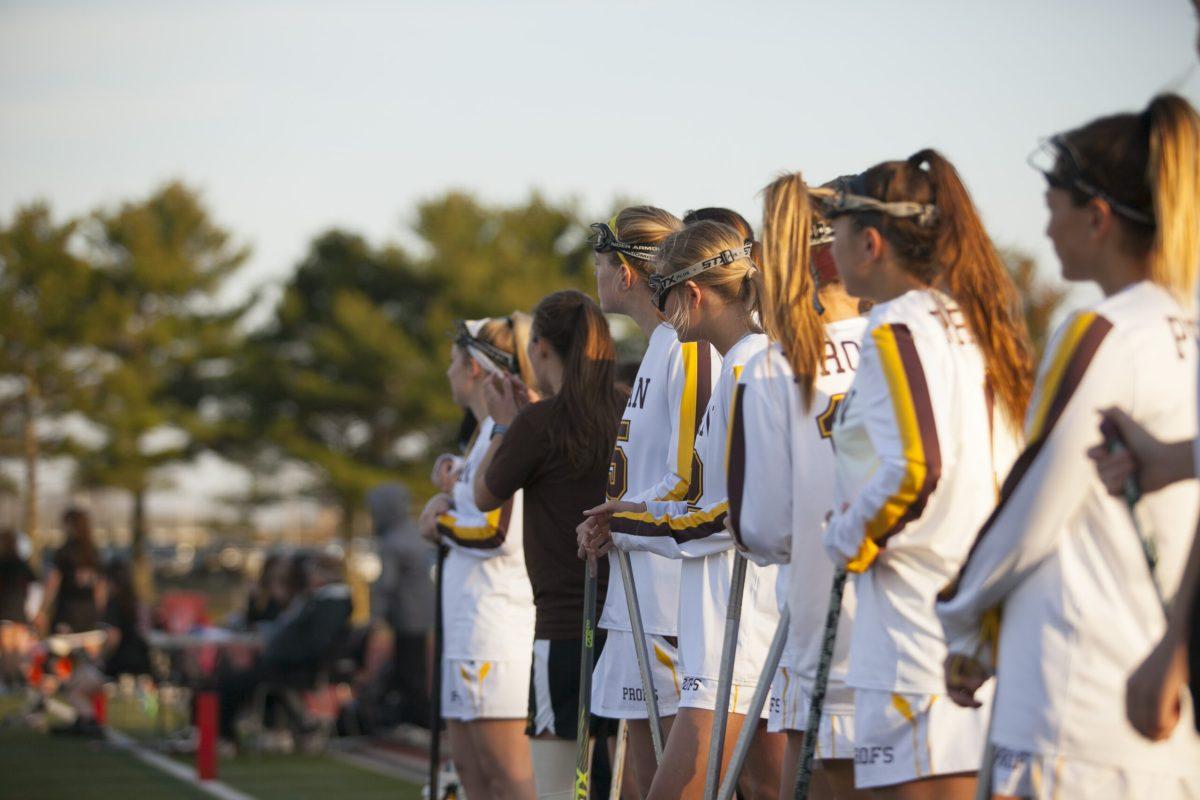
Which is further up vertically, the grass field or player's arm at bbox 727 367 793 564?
player's arm at bbox 727 367 793 564

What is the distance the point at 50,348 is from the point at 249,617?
112ft

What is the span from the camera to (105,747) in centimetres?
Result: 1408

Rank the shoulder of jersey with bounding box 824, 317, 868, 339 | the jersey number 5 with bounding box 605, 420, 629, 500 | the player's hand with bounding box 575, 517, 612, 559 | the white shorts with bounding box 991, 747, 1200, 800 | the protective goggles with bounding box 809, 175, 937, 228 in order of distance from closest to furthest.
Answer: the white shorts with bounding box 991, 747, 1200, 800 < the protective goggles with bounding box 809, 175, 937, 228 < the shoulder of jersey with bounding box 824, 317, 868, 339 < the player's hand with bounding box 575, 517, 612, 559 < the jersey number 5 with bounding box 605, 420, 629, 500

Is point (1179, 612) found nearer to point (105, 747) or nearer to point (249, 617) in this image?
point (105, 747)

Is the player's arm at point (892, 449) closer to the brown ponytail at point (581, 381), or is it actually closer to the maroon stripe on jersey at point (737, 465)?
the maroon stripe on jersey at point (737, 465)

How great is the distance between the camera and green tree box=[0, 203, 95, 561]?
46.6 metres

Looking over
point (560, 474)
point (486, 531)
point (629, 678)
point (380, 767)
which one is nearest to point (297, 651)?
point (380, 767)

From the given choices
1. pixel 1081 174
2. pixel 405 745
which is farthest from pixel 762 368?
pixel 405 745

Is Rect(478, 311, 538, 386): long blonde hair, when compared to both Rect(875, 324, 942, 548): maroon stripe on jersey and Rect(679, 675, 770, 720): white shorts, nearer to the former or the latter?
Rect(679, 675, 770, 720): white shorts

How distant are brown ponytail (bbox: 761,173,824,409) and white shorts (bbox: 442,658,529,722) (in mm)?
2845

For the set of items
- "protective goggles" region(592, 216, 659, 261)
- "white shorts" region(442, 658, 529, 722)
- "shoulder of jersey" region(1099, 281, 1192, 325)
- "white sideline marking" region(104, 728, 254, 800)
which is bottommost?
"white sideline marking" region(104, 728, 254, 800)

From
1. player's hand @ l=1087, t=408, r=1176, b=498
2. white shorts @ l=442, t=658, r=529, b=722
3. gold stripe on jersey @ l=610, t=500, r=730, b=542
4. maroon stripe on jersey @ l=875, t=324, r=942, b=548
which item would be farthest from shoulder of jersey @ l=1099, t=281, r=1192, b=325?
white shorts @ l=442, t=658, r=529, b=722

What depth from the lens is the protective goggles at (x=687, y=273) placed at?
4863mm

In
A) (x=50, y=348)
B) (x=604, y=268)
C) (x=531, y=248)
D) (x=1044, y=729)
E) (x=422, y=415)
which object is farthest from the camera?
(x=531, y=248)
